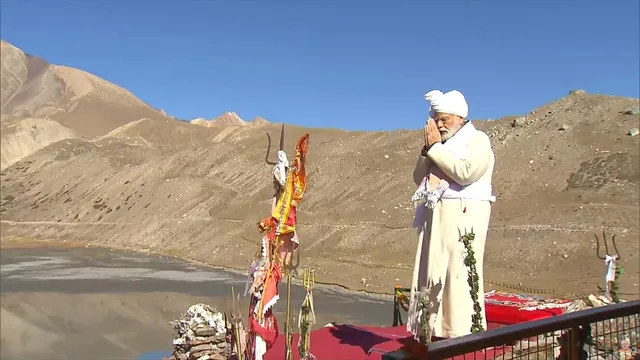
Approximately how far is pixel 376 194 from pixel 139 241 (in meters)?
16.0

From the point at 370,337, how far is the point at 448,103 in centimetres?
292

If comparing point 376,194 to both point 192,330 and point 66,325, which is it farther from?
point 192,330

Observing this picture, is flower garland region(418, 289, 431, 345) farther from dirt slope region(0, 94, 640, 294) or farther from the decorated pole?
dirt slope region(0, 94, 640, 294)

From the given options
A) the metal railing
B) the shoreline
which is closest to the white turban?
the metal railing

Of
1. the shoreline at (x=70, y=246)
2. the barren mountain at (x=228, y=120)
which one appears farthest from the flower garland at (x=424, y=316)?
the barren mountain at (x=228, y=120)

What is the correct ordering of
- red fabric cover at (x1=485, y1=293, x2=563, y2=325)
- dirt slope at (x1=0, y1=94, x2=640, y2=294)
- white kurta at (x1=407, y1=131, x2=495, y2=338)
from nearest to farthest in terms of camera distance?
1. white kurta at (x1=407, y1=131, x2=495, y2=338)
2. red fabric cover at (x1=485, y1=293, x2=563, y2=325)
3. dirt slope at (x1=0, y1=94, x2=640, y2=294)

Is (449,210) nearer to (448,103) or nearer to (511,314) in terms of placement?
(448,103)

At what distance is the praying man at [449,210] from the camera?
5270 mm

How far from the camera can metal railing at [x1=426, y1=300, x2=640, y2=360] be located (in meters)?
2.98

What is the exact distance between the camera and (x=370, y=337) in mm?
7125

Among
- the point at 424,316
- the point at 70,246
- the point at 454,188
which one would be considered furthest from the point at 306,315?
the point at 70,246

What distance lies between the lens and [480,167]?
537cm

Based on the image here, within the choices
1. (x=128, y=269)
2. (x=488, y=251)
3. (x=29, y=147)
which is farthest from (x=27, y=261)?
(x=29, y=147)

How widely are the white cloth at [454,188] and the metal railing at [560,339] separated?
50.4 inches
